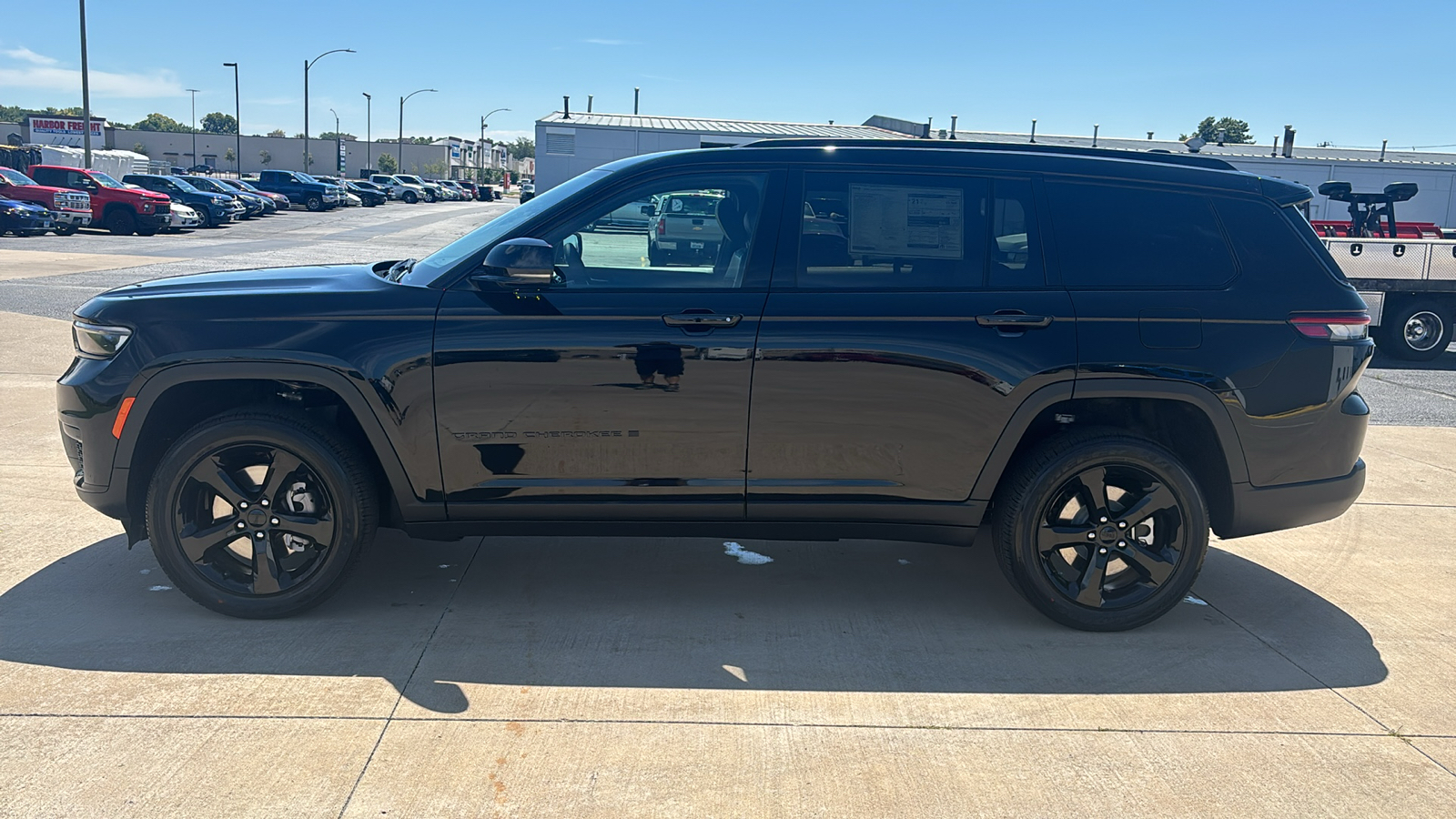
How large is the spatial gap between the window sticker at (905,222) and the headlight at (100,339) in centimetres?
276

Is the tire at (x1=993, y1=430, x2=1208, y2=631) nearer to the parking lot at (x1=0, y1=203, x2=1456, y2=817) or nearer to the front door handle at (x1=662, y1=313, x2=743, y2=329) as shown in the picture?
the parking lot at (x1=0, y1=203, x2=1456, y2=817)

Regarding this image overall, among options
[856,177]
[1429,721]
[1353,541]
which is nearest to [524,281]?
[856,177]

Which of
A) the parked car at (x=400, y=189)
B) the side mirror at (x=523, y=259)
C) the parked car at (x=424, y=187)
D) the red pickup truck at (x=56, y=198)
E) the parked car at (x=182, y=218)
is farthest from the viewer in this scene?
the parked car at (x=424, y=187)

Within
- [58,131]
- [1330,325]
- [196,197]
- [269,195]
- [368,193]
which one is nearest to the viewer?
[1330,325]

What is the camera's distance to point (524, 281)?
3.98 m

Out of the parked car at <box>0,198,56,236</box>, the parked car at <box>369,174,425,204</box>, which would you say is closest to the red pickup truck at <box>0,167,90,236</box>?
the parked car at <box>0,198,56,236</box>

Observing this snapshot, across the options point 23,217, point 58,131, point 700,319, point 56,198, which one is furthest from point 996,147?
point 58,131

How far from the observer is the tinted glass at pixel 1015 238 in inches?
164

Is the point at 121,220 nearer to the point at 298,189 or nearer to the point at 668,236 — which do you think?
the point at 298,189

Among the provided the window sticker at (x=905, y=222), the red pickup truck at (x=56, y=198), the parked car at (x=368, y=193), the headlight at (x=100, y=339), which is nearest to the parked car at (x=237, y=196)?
the red pickup truck at (x=56, y=198)

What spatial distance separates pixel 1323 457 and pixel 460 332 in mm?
A: 3366

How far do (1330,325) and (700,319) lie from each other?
2.44 m

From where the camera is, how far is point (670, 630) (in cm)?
427

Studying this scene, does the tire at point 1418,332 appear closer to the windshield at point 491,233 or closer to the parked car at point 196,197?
the windshield at point 491,233
